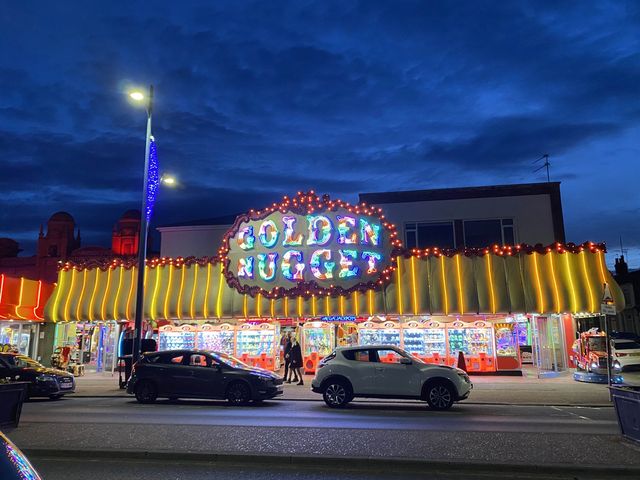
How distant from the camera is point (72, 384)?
692 inches

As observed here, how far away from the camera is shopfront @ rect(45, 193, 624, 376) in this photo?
70.0 feet

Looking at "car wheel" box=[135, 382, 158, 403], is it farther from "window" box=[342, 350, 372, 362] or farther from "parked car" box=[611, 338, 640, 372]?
"parked car" box=[611, 338, 640, 372]

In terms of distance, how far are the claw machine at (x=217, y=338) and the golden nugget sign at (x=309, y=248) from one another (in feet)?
6.83

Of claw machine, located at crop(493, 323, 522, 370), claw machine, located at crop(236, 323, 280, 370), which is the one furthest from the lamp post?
claw machine, located at crop(493, 323, 522, 370)

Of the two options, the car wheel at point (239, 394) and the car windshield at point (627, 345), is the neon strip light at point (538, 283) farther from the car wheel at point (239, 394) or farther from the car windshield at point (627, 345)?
the car wheel at point (239, 394)

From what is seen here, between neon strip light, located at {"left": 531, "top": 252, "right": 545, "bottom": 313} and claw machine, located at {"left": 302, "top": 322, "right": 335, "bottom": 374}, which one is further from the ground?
neon strip light, located at {"left": 531, "top": 252, "right": 545, "bottom": 313}

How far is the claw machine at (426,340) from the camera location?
2273 centimetres

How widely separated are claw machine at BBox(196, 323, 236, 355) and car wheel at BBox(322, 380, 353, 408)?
10187mm

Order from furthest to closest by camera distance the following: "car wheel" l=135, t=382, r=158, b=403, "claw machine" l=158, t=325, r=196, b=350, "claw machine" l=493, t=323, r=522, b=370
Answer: "claw machine" l=158, t=325, r=196, b=350
"claw machine" l=493, t=323, r=522, b=370
"car wheel" l=135, t=382, r=158, b=403

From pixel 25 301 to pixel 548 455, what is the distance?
82.4ft

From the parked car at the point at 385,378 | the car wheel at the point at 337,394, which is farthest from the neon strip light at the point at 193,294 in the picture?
the car wheel at the point at 337,394

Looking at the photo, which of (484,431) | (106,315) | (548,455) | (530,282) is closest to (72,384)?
(106,315)

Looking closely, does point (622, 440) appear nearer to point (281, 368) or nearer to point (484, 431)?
point (484, 431)

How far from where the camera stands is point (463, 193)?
88.4ft
